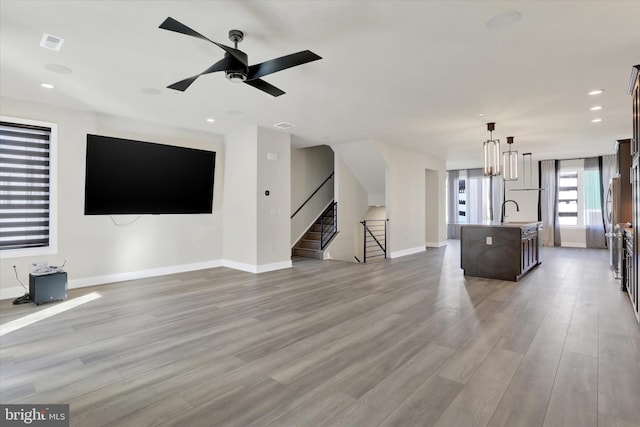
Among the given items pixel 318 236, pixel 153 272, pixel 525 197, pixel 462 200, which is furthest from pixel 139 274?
pixel 525 197

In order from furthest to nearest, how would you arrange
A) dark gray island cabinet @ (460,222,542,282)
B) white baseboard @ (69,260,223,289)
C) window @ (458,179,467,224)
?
window @ (458,179,467,224) < dark gray island cabinet @ (460,222,542,282) < white baseboard @ (69,260,223,289)

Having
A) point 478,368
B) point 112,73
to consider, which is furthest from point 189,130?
point 478,368

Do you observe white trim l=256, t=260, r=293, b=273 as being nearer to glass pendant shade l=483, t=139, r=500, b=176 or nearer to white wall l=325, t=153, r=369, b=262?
white wall l=325, t=153, r=369, b=262

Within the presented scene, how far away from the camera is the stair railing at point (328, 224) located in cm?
827

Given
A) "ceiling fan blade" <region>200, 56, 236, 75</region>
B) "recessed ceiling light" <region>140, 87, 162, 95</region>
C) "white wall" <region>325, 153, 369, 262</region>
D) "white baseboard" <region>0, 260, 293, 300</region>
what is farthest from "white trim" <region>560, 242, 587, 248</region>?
"recessed ceiling light" <region>140, 87, 162, 95</region>

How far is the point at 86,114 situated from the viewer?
5.38 metres

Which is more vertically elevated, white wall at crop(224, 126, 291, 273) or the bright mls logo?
white wall at crop(224, 126, 291, 273)

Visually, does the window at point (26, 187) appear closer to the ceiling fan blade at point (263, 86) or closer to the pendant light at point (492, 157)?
the ceiling fan blade at point (263, 86)

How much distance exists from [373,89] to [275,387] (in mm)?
3695

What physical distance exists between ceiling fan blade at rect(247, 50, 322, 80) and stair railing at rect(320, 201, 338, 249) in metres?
5.38

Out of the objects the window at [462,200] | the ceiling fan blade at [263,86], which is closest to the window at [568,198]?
the window at [462,200]

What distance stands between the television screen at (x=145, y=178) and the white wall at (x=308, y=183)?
2.52 metres

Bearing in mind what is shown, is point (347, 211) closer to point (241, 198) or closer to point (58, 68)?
point (241, 198)

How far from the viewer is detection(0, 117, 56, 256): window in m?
4.71
